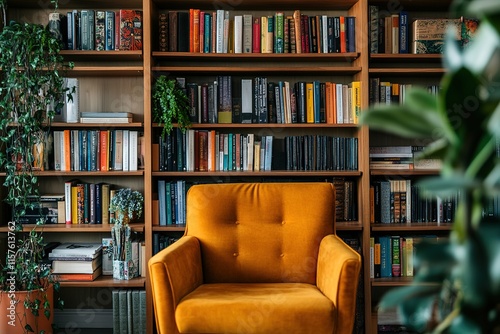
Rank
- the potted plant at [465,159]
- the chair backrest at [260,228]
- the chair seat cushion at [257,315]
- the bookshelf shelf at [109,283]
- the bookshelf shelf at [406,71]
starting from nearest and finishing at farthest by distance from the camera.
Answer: the potted plant at [465,159]
the chair seat cushion at [257,315]
the chair backrest at [260,228]
the bookshelf shelf at [109,283]
the bookshelf shelf at [406,71]

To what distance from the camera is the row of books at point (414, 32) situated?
3.88 meters

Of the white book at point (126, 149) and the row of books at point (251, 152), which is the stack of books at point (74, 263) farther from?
the row of books at point (251, 152)

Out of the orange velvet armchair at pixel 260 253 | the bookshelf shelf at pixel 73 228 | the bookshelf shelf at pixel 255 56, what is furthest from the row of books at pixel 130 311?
the bookshelf shelf at pixel 255 56

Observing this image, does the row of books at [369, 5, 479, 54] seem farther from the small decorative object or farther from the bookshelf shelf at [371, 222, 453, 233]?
the small decorative object

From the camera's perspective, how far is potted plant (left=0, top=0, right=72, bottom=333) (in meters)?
3.42

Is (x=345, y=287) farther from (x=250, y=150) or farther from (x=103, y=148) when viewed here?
(x=103, y=148)

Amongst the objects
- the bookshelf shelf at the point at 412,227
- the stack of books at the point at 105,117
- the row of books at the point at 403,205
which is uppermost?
the stack of books at the point at 105,117

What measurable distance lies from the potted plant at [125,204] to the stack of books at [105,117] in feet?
1.41

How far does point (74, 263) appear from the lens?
379 cm

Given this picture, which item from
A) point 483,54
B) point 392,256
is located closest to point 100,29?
point 392,256

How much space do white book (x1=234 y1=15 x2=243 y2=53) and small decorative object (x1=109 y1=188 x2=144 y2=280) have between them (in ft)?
3.57

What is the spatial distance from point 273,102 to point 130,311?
154cm

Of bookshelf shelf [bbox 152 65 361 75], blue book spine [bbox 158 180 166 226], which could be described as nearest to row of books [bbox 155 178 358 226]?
blue book spine [bbox 158 180 166 226]

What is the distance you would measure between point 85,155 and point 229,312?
5.41ft
